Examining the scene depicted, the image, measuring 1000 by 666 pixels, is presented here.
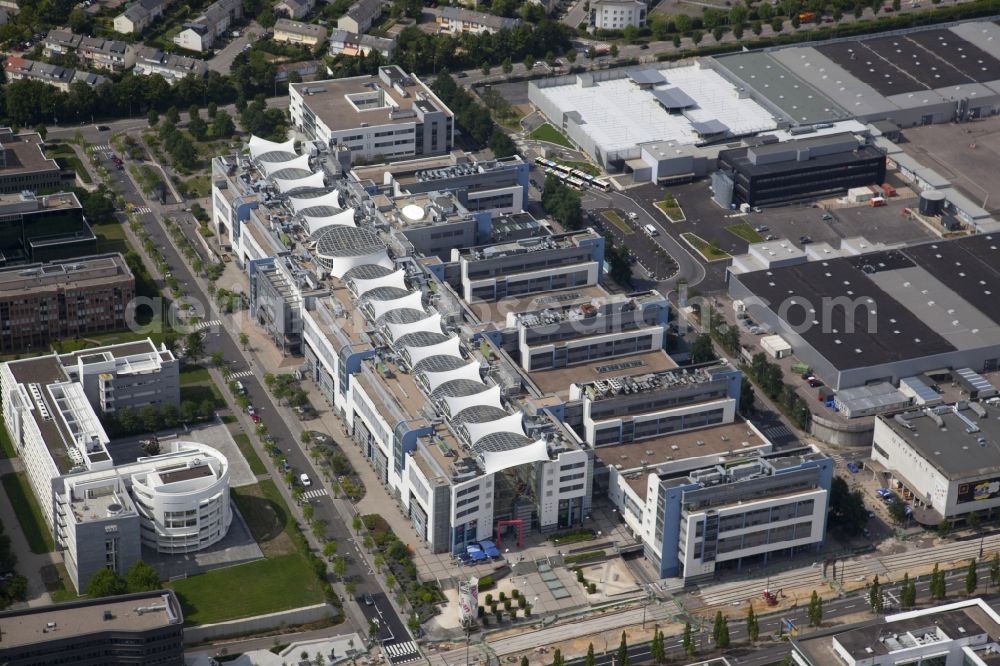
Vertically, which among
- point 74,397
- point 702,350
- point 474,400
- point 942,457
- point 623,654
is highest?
point 474,400

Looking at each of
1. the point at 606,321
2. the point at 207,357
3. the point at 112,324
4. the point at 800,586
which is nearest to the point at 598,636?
the point at 800,586

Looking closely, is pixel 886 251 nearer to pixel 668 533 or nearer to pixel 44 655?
pixel 668 533

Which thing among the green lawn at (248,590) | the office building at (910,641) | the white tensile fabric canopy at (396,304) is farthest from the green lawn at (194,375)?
the office building at (910,641)

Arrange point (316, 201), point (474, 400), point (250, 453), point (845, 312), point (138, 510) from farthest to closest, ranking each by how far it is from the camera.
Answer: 1. point (316, 201)
2. point (845, 312)
3. point (250, 453)
4. point (474, 400)
5. point (138, 510)

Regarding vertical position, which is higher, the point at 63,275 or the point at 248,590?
the point at 63,275

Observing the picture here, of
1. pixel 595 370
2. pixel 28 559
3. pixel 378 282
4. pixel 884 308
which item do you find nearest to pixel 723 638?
pixel 595 370

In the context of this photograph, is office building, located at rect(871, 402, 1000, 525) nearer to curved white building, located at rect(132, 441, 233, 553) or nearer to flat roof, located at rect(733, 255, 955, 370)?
flat roof, located at rect(733, 255, 955, 370)

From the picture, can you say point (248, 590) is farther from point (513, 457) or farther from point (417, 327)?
point (417, 327)
